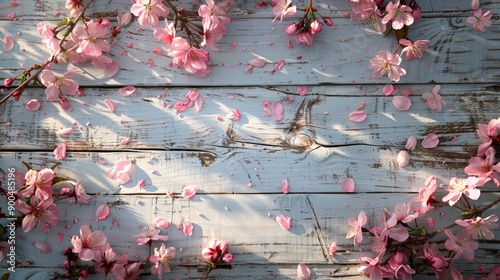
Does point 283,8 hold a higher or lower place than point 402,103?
higher

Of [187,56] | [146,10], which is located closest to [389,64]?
[187,56]

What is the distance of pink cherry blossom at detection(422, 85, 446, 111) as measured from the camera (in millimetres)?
1401

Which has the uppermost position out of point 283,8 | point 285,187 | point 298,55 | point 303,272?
point 283,8

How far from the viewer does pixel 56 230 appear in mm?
1385

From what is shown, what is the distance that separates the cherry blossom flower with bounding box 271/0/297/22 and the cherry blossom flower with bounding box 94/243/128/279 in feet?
2.27

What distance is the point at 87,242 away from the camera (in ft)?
4.35

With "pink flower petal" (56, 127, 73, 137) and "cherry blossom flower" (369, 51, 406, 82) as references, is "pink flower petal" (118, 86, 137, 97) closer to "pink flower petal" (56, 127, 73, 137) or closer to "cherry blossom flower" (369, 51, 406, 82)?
"pink flower petal" (56, 127, 73, 137)

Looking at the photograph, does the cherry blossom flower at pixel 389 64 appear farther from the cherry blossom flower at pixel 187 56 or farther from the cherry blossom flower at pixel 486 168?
the cherry blossom flower at pixel 187 56

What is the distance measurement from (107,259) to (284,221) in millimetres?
434

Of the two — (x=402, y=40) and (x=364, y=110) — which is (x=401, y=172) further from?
(x=402, y=40)

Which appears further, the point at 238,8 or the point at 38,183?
the point at 238,8

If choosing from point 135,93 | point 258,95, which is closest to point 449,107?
point 258,95

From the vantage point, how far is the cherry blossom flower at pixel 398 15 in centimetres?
137

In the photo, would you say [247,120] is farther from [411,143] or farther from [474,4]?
[474,4]
